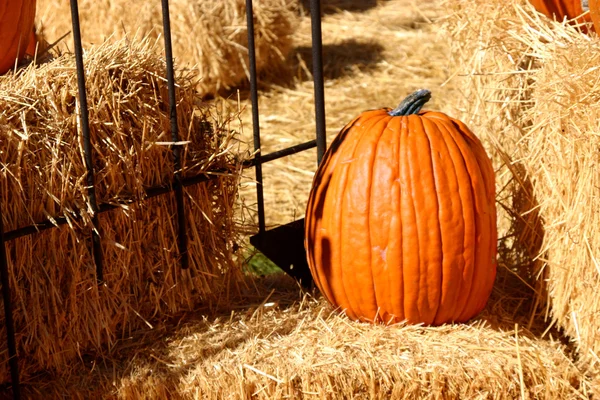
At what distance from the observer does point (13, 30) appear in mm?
2791

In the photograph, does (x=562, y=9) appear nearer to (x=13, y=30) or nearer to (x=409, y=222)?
(x=409, y=222)

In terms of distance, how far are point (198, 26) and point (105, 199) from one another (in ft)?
11.1

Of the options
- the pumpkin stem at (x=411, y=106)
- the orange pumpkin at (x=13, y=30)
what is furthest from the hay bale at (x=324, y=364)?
the orange pumpkin at (x=13, y=30)

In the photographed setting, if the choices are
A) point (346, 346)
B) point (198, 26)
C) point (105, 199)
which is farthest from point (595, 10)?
point (198, 26)

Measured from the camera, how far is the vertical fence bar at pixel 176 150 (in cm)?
268

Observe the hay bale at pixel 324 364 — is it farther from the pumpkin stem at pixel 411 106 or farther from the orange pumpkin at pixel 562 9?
the orange pumpkin at pixel 562 9

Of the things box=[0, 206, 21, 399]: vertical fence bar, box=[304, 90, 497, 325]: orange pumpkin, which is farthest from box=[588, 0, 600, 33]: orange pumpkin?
box=[0, 206, 21, 399]: vertical fence bar

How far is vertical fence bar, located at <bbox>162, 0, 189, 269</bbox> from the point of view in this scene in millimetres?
2677

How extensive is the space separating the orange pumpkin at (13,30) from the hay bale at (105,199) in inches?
5.8

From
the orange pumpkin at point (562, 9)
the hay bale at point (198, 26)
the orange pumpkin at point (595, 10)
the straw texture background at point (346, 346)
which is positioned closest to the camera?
the straw texture background at point (346, 346)

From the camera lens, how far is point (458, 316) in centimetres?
283

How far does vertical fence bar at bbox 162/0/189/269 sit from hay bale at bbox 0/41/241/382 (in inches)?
0.8

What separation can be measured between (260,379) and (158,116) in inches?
31.2

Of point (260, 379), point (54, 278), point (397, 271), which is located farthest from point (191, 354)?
point (397, 271)
